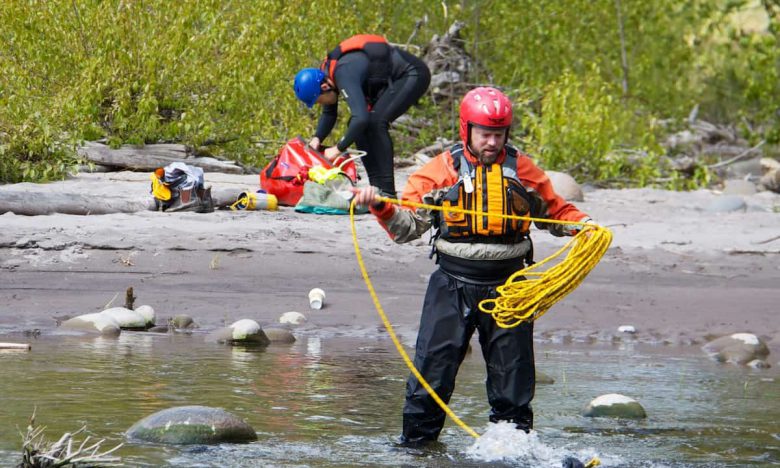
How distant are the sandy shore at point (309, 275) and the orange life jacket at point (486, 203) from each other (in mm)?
4021

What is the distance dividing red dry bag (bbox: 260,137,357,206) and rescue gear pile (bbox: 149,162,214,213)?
86 centimetres

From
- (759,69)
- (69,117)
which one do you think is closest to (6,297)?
(69,117)

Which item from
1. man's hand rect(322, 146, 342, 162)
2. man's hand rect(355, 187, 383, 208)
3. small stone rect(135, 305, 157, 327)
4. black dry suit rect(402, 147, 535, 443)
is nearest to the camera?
man's hand rect(355, 187, 383, 208)

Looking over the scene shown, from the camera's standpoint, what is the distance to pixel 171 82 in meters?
14.7

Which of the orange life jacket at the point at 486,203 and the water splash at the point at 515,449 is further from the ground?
the orange life jacket at the point at 486,203

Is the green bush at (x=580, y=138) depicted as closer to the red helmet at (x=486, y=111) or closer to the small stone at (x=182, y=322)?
the small stone at (x=182, y=322)

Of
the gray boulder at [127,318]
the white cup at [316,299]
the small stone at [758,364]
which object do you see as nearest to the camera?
the small stone at [758,364]

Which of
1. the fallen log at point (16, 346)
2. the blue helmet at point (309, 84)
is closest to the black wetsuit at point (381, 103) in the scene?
the blue helmet at point (309, 84)

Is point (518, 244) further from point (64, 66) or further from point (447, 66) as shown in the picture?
point (447, 66)

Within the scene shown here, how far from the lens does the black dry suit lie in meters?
5.28

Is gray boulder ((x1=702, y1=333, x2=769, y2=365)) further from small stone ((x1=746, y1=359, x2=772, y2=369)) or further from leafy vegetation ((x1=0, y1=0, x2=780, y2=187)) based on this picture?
leafy vegetation ((x1=0, y1=0, x2=780, y2=187))

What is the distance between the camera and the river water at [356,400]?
17.9 ft

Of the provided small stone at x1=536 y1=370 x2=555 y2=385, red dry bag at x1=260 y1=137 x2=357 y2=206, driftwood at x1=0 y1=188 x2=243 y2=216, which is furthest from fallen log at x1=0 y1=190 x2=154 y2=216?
small stone at x1=536 y1=370 x2=555 y2=385

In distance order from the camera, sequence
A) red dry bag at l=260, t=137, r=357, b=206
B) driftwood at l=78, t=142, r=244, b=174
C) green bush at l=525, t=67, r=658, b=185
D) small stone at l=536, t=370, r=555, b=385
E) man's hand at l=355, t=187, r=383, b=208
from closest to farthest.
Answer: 1. man's hand at l=355, t=187, r=383, b=208
2. small stone at l=536, t=370, r=555, b=385
3. red dry bag at l=260, t=137, r=357, b=206
4. driftwood at l=78, t=142, r=244, b=174
5. green bush at l=525, t=67, r=658, b=185
